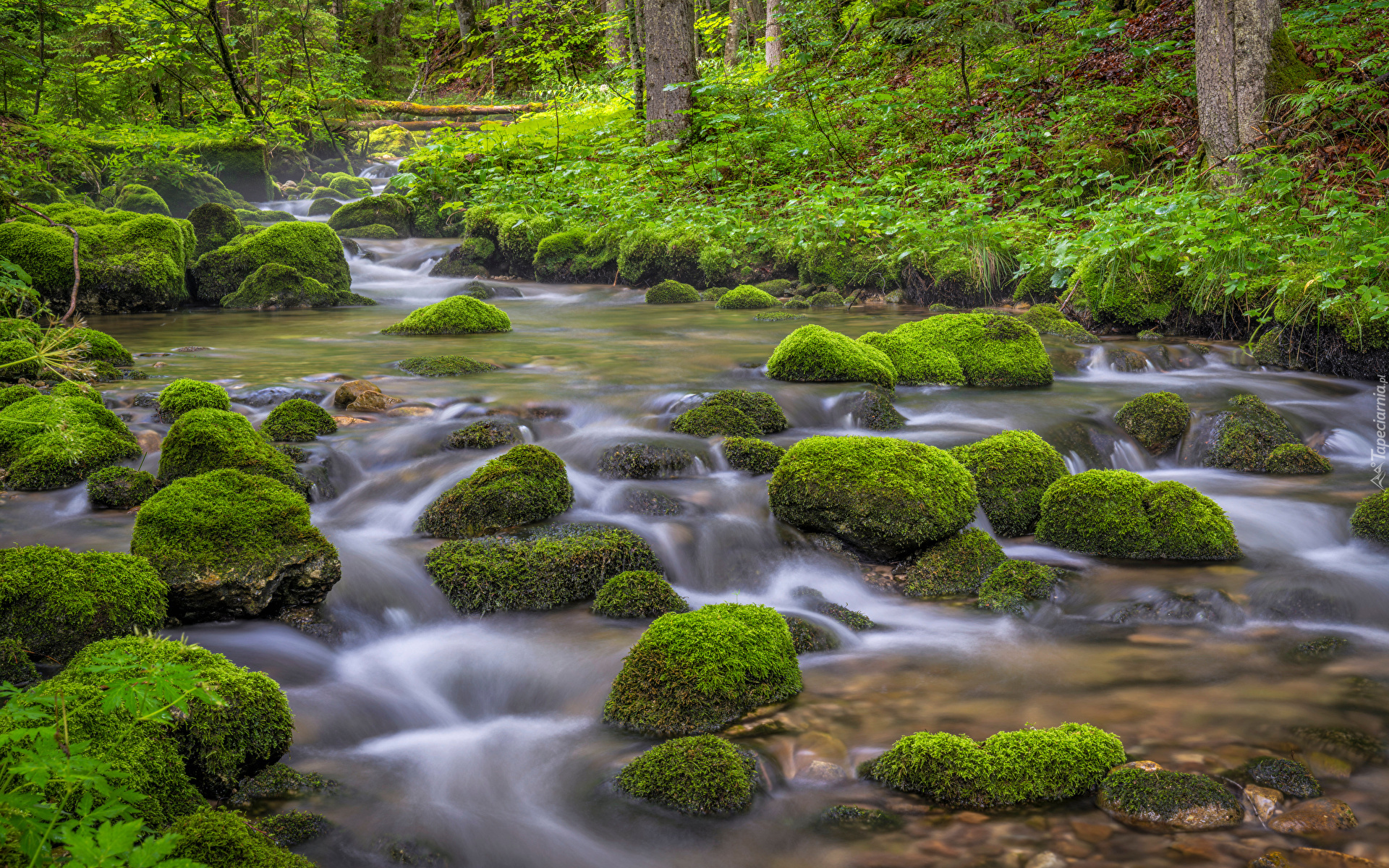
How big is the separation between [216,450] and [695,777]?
3.86 metres

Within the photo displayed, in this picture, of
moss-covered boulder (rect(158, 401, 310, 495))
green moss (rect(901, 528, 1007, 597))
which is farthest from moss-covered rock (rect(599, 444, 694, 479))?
moss-covered boulder (rect(158, 401, 310, 495))

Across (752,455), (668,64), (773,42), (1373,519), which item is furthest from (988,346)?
(773,42)

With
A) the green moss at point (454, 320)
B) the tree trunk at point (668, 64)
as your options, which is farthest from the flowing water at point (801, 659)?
the tree trunk at point (668, 64)

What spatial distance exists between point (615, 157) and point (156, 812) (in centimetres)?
1626

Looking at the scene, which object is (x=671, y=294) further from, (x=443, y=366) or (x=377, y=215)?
(x=377, y=215)

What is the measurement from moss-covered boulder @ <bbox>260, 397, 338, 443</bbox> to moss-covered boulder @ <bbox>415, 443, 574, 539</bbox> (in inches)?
63.8

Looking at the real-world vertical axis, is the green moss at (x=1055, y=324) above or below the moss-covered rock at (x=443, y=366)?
above

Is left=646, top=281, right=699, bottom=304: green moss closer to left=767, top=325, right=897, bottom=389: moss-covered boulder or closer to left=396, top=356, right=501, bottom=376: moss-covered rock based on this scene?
left=396, top=356, right=501, bottom=376: moss-covered rock

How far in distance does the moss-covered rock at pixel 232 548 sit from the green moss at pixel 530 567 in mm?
659

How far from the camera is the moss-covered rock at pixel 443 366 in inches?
347

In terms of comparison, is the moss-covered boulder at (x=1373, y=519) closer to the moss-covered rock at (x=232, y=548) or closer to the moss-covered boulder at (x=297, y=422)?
the moss-covered rock at (x=232, y=548)

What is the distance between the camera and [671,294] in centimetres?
1464

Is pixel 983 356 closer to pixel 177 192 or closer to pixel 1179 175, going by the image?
pixel 1179 175

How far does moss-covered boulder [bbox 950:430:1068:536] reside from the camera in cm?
579
